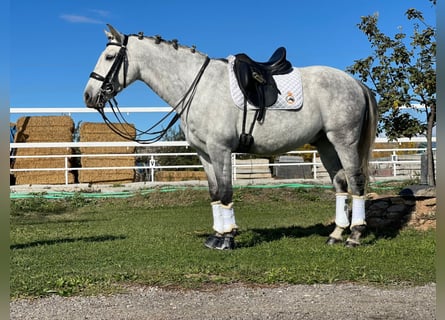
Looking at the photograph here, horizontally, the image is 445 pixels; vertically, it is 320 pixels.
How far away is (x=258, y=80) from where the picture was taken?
603 cm

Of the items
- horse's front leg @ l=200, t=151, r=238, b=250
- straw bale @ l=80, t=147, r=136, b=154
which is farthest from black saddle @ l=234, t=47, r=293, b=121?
straw bale @ l=80, t=147, r=136, b=154

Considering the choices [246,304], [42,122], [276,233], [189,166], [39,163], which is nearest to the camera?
[246,304]

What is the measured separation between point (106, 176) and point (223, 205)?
388 inches

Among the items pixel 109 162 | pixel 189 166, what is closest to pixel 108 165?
pixel 109 162

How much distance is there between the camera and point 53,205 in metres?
11.9

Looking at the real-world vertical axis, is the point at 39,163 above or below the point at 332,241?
above

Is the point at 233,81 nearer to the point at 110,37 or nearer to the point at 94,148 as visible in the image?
the point at 110,37

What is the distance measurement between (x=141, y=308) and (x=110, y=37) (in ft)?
11.9

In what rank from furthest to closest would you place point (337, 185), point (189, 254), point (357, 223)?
point (337, 185), point (357, 223), point (189, 254)

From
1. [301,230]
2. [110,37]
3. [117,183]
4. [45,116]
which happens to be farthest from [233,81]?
[45,116]

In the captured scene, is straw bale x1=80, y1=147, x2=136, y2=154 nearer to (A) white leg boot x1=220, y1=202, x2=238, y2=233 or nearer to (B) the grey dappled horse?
(B) the grey dappled horse

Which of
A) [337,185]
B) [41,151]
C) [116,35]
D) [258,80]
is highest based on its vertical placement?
[116,35]

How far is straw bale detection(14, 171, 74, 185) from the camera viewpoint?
14.9m

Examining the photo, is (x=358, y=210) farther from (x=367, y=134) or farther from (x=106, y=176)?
(x=106, y=176)
